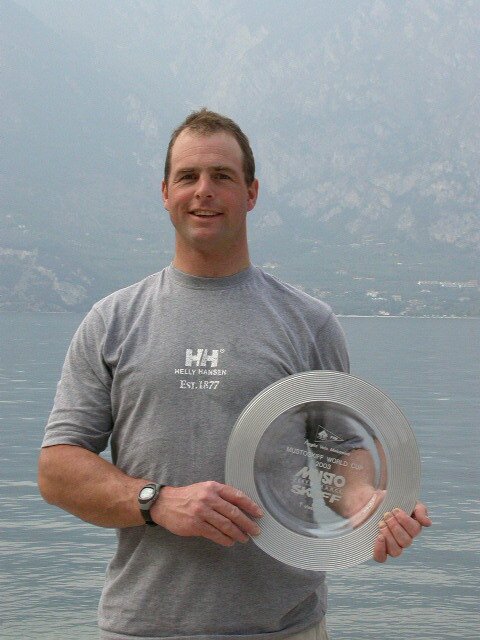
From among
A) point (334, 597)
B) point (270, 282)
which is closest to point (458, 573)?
point (334, 597)

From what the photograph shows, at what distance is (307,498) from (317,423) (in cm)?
20

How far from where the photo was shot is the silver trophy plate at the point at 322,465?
281 centimetres

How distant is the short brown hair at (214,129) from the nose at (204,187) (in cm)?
13

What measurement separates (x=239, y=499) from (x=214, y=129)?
3.39 ft

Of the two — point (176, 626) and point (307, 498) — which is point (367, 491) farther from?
point (176, 626)

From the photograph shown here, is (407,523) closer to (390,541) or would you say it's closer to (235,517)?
(390,541)

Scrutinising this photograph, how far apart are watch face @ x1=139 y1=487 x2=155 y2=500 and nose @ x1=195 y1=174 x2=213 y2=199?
2.64ft

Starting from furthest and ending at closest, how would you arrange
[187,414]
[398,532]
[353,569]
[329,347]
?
[353,569], [329,347], [187,414], [398,532]

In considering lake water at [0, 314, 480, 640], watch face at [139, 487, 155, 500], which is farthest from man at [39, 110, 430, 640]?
lake water at [0, 314, 480, 640]

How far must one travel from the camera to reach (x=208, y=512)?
8.59 ft

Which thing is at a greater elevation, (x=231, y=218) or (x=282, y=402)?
(x=231, y=218)

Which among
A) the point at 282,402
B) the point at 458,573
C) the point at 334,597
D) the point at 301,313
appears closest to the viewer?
the point at 282,402

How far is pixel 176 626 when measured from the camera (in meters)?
2.83

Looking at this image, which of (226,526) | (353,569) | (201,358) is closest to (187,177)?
(201,358)
